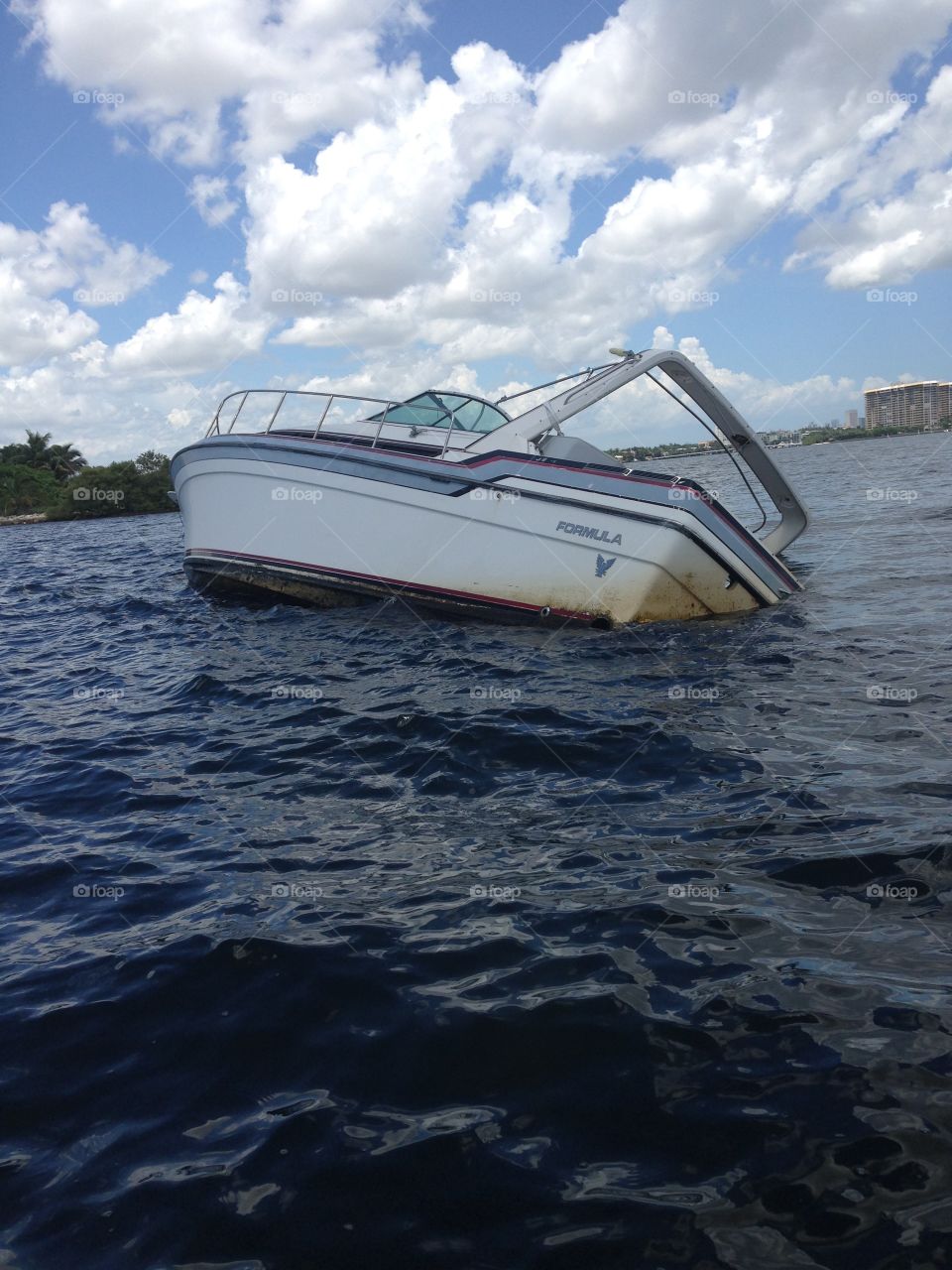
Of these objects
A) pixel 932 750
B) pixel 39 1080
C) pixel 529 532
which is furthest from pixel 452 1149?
pixel 529 532

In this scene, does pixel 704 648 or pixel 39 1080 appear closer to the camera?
pixel 39 1080

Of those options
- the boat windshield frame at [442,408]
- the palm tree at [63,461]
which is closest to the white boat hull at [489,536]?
the boat windshield frame at [442,408]

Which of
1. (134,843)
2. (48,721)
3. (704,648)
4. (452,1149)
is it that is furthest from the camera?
(704,648)

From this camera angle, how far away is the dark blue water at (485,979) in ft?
7.18

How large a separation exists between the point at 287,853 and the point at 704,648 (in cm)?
529

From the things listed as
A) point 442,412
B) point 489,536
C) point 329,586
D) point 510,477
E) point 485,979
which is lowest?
point 485,979

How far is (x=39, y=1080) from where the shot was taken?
2818mm

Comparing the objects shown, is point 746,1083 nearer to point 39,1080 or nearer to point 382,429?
point 39,1080

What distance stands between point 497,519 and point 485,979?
671cm

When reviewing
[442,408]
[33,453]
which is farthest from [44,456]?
[442,408]

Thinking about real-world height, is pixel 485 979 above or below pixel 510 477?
below

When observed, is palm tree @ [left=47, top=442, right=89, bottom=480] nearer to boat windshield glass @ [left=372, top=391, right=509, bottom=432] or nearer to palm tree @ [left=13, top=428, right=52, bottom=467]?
palm tree @ [left=13, top=428, right=52, bottom=467]

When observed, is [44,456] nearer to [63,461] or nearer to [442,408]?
[63,461]

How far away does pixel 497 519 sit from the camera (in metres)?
9.34
